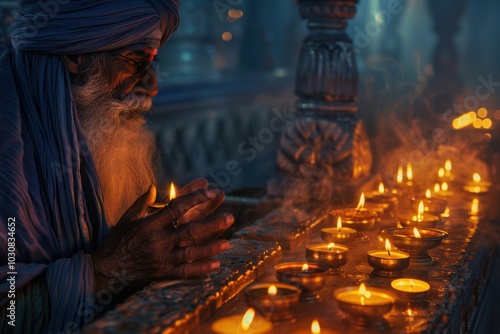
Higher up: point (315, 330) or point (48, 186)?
point (48, 186)

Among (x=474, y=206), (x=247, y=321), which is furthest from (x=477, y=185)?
(x=247, y=321)

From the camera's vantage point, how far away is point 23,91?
284cm

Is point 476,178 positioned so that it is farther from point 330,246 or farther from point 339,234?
point 330,246

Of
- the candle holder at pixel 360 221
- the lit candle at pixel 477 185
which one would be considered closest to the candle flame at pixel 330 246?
the candle holder at pixel 360 221

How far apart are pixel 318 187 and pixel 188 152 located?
202 inches

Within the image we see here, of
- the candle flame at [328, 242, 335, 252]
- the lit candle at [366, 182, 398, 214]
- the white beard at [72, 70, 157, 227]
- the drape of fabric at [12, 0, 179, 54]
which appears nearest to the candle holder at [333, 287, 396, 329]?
the candle flame at [328, 242, 335, 252]

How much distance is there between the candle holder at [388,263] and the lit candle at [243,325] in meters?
0.69

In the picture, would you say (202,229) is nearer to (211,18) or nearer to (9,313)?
(9,313)

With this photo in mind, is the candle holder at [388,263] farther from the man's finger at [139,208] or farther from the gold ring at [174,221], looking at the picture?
the man's finger at [139,208]

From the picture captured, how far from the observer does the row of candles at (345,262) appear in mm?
2141

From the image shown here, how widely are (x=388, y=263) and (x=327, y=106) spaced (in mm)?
2174

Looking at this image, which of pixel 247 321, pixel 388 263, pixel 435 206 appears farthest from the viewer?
pixel 435 206

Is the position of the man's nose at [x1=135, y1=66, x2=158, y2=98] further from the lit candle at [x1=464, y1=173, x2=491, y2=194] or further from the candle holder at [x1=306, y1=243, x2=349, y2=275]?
the lit candle at [x1=464, y1=173, x2=491, y2=194]

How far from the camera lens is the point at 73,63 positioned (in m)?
3.00
